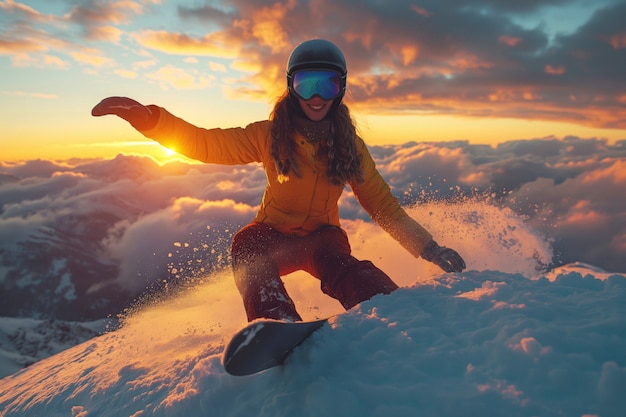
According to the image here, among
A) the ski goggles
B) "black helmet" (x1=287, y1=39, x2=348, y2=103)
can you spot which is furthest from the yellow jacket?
"black helmet" (x1=287, y1=39, x2=348, y2=103)

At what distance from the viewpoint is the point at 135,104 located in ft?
11.6

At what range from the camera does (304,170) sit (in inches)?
155

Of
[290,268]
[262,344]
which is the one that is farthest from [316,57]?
[262,344]

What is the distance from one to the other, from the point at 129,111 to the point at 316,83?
77.7 inches

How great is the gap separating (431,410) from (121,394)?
2828 mm

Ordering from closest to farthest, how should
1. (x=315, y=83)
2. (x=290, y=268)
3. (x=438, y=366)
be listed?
(x=438, y=366), (x=315, y=83), (x=290, y=268)

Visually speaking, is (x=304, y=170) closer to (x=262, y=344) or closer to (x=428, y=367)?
(x=262, y=344)

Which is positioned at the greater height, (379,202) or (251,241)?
(379,202)

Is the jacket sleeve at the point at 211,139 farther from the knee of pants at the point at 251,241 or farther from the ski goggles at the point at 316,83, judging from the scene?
the knee of pants at the point at 251,241

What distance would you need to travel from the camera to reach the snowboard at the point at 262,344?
2000 mm

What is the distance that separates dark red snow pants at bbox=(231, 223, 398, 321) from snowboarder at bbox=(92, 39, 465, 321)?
0.04 ft

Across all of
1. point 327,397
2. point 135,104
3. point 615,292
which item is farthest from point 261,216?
point 615,292

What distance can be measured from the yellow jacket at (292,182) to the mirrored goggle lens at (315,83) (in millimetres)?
508

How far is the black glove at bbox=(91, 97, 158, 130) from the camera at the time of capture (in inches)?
133
